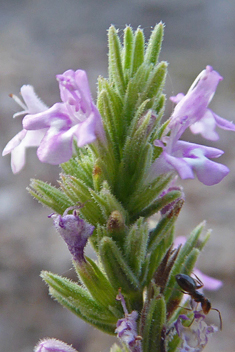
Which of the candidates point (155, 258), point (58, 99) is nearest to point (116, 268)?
point (155, 258)

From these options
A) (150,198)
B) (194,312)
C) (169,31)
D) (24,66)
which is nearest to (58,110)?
(150,198)

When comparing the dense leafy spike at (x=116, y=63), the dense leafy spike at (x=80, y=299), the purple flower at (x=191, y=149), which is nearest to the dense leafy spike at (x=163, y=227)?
the purple flower at (x=191, y=149)

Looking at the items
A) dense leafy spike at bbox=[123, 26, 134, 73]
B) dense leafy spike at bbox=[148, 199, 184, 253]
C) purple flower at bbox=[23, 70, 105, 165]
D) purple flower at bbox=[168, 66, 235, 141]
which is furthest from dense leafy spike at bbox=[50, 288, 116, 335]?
dense leafy spike at bbox=[123, 26, 134, 73]

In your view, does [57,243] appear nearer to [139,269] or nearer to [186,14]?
[139,269]

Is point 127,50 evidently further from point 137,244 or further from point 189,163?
point 137,244

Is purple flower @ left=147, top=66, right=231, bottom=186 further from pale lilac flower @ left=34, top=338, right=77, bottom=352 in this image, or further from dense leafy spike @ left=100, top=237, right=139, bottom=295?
pale lilac flower @ left=34, top=338, right=77, bottom=352

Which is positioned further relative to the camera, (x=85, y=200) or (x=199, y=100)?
(x=199, y=100)
